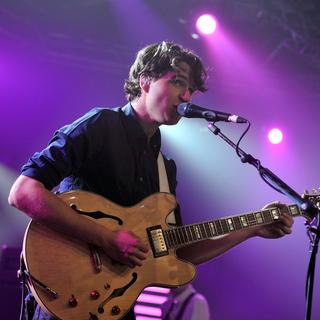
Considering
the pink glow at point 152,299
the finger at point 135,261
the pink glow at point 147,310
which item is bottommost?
the pink glow at point 147,310

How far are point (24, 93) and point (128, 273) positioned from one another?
576 cm

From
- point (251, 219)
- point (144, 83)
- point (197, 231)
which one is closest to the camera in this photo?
point (197, 231)

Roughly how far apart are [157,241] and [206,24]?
209 inches

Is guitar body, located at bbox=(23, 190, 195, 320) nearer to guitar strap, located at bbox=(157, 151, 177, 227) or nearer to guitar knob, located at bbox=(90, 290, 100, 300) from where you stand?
guitar knob, located at bbox=(90, 290, 100, 300)

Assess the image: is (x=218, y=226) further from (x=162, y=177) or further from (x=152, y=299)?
(x=152, y=299)

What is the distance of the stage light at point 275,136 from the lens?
353 inches

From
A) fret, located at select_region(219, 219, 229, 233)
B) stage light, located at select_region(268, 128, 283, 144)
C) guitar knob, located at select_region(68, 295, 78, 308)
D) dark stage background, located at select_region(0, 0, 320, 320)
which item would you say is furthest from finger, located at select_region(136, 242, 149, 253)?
stage light, located at select_region(268, 128, 283, 144)

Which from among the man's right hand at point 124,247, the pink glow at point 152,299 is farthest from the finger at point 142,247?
the pink glow at point 152,299

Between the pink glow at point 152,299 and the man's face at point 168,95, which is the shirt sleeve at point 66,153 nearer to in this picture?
the man's face at point 168,95

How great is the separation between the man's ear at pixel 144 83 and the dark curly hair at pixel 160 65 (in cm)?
2

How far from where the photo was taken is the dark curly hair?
3.22 metres

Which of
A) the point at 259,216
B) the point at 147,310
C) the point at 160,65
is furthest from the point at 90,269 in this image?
the point at 147,310

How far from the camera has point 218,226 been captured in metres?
3.02

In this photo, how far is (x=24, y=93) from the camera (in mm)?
7570
